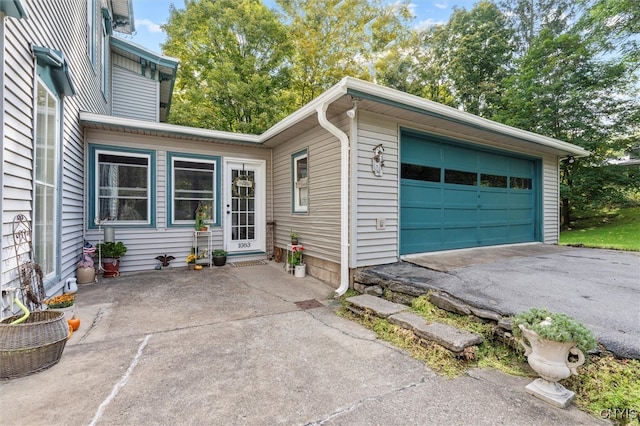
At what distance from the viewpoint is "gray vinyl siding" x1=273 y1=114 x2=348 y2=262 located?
15.1 ft

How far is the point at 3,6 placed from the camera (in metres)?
2.17

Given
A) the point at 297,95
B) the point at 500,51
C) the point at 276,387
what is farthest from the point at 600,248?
the point at 297,95

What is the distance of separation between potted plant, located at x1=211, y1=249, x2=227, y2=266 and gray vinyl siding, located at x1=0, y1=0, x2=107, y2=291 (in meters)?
Answer: 2.11

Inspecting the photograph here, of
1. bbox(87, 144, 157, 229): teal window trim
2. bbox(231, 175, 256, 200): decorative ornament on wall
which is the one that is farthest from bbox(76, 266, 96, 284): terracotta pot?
bbox(231, 175, 256, 200): decorative ornament on wall

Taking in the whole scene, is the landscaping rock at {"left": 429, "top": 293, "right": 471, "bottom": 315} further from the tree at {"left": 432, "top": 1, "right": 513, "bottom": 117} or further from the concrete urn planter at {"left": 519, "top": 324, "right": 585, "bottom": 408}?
the tree at {"left": 432, "top": 1, "right": 513, "bottom": 117}

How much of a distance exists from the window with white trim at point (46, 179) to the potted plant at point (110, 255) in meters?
1.39

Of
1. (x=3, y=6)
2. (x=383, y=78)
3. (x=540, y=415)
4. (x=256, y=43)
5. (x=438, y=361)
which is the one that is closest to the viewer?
(x=540, y=415)

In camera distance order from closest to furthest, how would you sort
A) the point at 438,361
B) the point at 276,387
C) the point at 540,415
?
the point at 540,415 → the point at 276,387 → the point at 438,361

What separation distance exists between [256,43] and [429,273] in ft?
40.0

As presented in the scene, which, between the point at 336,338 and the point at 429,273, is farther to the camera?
the point at 429,273

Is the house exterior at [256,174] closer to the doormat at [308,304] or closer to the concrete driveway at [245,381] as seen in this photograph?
the doormat at [308,304]

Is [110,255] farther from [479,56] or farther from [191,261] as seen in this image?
[479,56]

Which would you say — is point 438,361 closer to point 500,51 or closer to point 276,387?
point 276,387

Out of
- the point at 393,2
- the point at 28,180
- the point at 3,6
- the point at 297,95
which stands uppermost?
the point at 393,2
